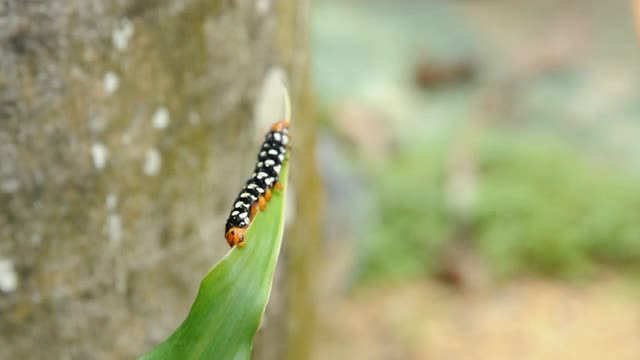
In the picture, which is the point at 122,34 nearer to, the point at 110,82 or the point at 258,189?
the point at 110,82

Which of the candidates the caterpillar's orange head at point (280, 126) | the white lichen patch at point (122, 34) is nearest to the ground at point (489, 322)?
the caterpillar's orange head at point (280, 126)

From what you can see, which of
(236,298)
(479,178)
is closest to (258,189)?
(236,298)

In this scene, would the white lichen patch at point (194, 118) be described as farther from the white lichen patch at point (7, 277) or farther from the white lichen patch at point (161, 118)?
the white lichen patch at point (7, 277)

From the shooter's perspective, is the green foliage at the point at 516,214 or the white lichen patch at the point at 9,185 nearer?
the white lichen patch at the point at 9,185

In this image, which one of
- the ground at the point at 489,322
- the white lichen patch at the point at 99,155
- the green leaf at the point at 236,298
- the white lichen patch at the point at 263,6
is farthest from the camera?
the ground at the point at 489,322

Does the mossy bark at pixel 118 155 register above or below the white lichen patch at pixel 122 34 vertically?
below

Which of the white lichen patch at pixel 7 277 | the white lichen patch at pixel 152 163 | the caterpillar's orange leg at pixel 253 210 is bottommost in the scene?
the caterpillar's orange leg at pixel 253 210
